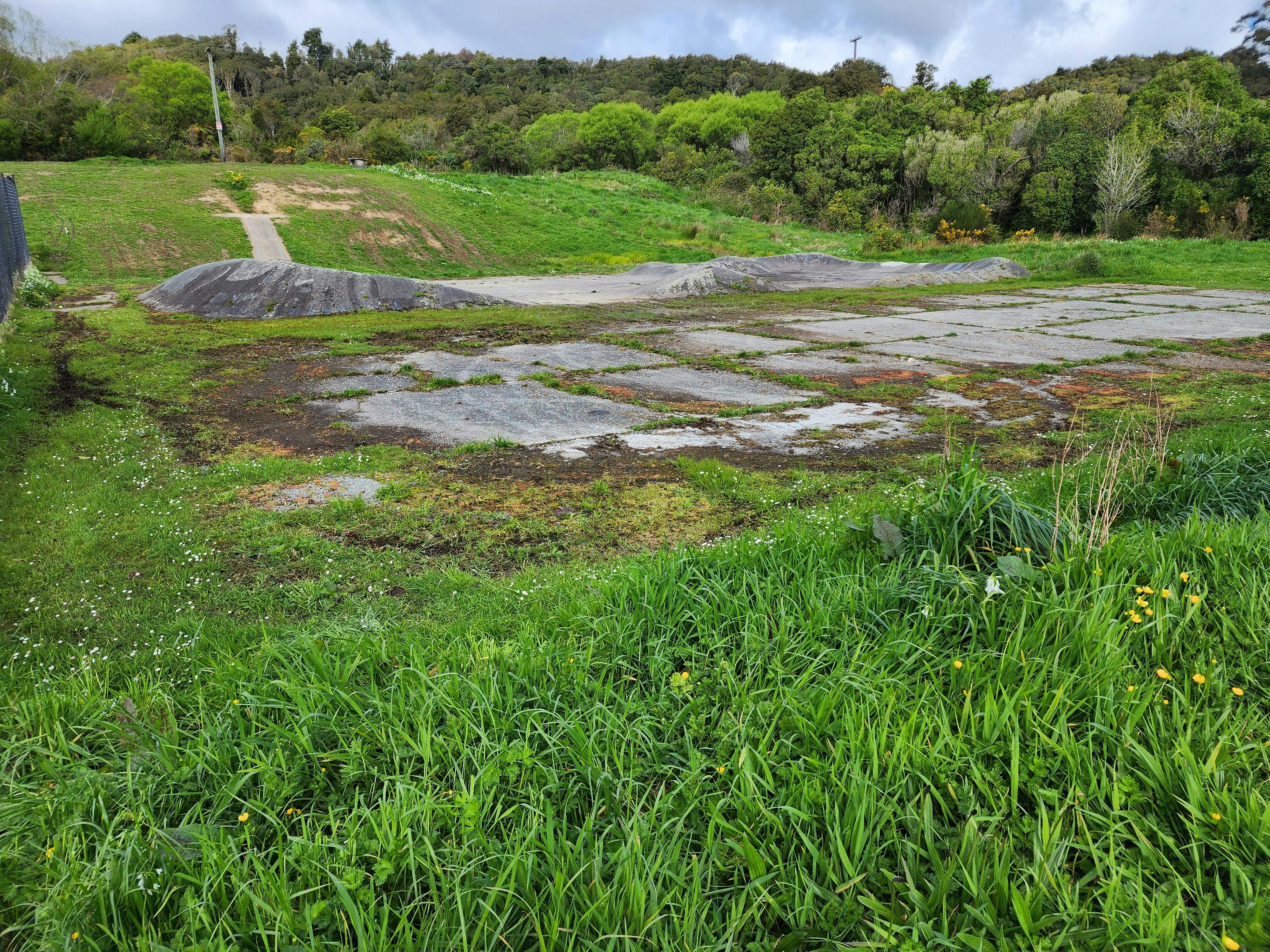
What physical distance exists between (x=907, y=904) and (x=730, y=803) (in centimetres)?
48

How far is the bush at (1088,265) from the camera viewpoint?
64.2ft

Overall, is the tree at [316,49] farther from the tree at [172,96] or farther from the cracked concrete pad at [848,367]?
the cracked concrete pad at [848,367]

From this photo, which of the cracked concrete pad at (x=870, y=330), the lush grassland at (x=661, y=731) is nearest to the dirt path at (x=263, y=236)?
the cracked concrete pad at (x=870, y=330)

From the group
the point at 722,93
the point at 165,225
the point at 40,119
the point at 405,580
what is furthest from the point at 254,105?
the point at 405,580

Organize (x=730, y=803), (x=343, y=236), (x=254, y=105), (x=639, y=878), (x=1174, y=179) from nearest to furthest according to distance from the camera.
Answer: (x=639, y=878)
(x=730, y=803)
(x=343, y=236)
(x=1174, y=179)
(x=254, y=105)

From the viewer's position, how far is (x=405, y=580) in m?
3.75

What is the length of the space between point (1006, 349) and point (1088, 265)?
11.8 m

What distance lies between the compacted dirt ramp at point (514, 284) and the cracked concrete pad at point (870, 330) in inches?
202

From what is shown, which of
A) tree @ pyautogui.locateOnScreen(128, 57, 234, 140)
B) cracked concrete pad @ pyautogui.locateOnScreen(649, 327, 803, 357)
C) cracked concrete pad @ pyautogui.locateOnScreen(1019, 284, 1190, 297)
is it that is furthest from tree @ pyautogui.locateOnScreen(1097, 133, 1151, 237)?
tree @ pyautogui.locateOnScreen(128, 57, 234, 140)

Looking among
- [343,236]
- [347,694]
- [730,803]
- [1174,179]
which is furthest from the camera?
[1174,179]

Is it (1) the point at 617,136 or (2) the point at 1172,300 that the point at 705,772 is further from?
(1) the point at 617,136

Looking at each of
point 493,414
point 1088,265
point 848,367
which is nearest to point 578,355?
point 493,414

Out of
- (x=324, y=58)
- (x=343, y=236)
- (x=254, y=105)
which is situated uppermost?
(x=324, y=58)

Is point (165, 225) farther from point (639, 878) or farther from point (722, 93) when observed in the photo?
point (722, 93)
